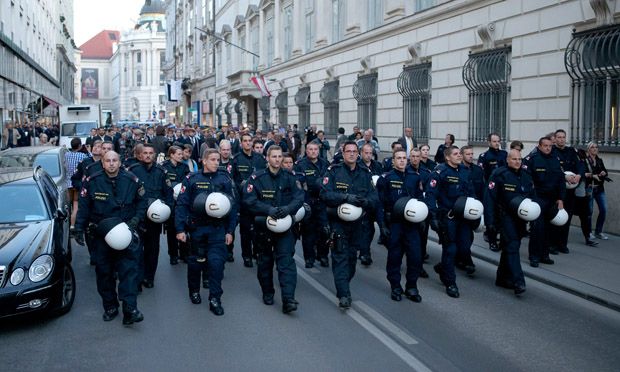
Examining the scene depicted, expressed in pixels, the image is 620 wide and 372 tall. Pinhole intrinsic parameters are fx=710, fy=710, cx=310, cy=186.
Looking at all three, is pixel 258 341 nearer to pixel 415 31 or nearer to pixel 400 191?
pixel 400 191

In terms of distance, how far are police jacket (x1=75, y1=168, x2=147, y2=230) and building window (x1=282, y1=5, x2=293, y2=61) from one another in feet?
90.6

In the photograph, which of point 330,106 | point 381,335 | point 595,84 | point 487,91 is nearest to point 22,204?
point 381,335

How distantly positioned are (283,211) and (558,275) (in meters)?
4.23

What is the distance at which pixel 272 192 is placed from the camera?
25.7 ft

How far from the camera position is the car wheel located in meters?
7.25

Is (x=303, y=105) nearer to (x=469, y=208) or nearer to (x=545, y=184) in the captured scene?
(x=545, y=184)

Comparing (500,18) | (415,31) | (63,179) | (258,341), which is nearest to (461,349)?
(258,341)

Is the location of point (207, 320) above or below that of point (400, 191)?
below

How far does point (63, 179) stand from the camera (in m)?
12.2

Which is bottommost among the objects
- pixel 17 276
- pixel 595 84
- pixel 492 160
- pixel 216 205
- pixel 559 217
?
pixel 17 276

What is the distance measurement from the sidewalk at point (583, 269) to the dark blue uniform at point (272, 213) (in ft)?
11.8

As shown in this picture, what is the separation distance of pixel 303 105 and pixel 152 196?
77.7ft

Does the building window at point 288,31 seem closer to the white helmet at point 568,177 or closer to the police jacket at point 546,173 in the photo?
the white helmet at point 568,177

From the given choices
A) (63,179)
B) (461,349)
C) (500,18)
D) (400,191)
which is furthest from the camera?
(500,18)
